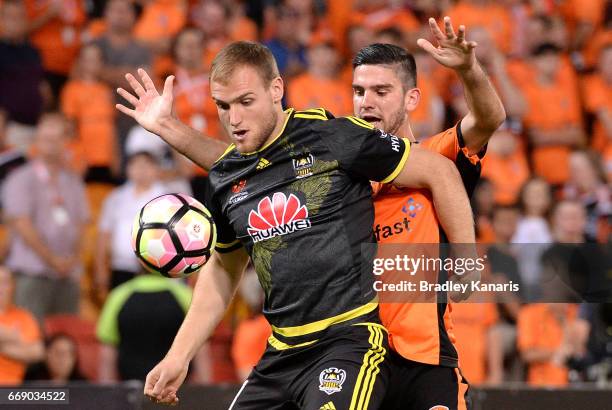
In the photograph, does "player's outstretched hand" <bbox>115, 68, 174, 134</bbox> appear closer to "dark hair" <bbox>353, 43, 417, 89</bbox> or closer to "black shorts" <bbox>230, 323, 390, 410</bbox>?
"dark hair" <bbox>353, 43, 417, 89</bbox>

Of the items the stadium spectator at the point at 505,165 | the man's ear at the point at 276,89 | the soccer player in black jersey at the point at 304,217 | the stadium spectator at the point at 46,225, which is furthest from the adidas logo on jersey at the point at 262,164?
the stadium spectator at the point at 505,165

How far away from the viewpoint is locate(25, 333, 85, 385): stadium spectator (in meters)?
8.99

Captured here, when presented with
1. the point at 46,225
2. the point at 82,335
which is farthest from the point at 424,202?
the point at 46,225

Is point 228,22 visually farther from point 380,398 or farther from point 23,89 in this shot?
point 380,398

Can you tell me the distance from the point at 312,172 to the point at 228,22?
23.3 ft

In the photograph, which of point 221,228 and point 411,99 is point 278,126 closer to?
point 221,228

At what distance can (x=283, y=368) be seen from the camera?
497cm

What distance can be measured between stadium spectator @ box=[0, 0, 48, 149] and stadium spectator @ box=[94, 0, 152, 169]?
652 mm

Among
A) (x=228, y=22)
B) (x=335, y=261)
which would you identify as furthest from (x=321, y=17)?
(x=335, y=261)

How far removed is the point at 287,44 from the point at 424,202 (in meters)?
6.79

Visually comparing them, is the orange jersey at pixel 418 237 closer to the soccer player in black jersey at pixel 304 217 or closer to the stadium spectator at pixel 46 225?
the soccer player in black jersey at pixel 304 217

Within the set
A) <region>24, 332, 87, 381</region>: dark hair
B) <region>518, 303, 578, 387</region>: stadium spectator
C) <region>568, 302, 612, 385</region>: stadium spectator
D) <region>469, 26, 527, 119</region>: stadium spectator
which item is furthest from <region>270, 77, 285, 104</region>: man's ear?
<region>469, 26, 527, 119</region>: stadium spectator

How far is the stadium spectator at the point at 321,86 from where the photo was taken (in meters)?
11.1

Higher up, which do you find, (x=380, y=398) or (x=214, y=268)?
(x=214, y=268)
